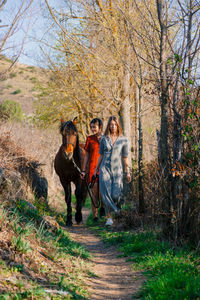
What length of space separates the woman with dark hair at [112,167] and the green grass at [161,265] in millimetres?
1015

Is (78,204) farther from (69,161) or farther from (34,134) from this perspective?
(34,134)

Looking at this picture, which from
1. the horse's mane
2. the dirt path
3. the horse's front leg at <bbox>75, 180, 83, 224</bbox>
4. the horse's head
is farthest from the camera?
the horse's front leg at <bbox>75, 180, 83, 224</bbox>

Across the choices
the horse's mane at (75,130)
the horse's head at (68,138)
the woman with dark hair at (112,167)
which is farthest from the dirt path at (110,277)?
the horse's mane at (75,130)

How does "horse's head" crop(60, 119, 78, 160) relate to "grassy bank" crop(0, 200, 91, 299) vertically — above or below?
above

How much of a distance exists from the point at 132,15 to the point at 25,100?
53.2 m

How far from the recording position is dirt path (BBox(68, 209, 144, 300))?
3.86 meters

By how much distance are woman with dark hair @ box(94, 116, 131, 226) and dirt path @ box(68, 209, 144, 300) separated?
4.11 feet

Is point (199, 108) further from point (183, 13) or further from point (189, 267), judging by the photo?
point (189, 267)

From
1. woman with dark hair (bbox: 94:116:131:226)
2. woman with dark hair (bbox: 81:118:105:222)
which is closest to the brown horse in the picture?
woman with dark hair (bbox: 81:118:105:222)

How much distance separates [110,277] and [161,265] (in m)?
0.83

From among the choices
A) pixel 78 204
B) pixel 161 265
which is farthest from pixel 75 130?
pixel 161 265

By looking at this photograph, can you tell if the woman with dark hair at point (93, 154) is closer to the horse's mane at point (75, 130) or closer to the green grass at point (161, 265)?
the horse's mane at point (75, 130)

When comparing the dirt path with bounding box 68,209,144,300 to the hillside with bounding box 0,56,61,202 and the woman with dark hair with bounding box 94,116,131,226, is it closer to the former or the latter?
the woman with dark hair with bounding box 94,116,131,226

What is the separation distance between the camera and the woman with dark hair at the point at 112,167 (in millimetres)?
7668
